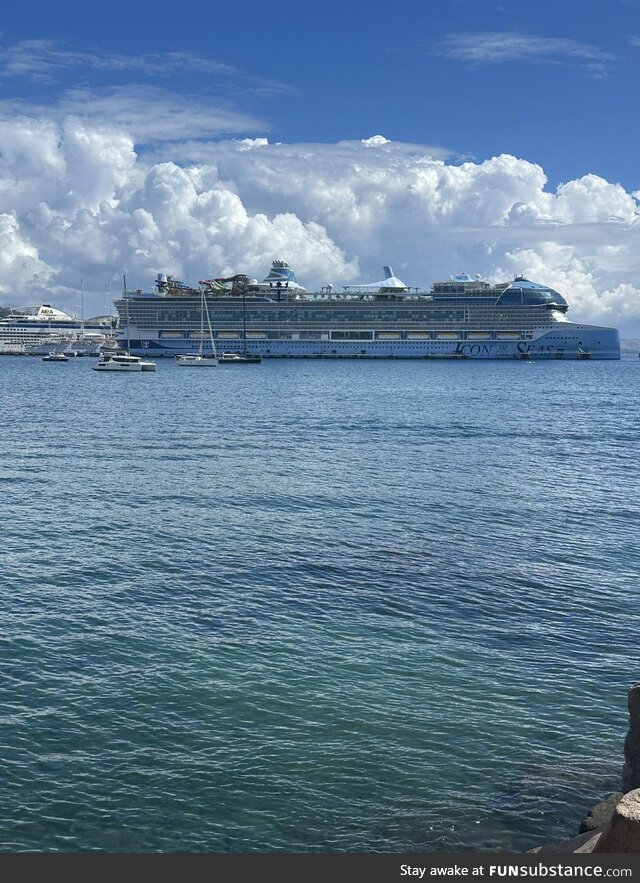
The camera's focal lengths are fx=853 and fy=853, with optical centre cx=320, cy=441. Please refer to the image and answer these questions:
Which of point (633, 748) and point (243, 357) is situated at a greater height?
point (243, 357)

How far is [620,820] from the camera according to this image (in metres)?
7.21

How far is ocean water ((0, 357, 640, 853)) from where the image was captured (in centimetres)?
1123

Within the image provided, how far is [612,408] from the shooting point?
76688 millimetres

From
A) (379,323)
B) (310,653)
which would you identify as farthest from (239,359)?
(310,653)

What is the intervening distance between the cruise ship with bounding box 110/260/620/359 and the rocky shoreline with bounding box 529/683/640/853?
158 metres

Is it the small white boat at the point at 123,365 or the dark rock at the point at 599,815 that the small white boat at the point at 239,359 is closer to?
the small white boat at the point at 123,365

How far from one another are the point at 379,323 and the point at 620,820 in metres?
163

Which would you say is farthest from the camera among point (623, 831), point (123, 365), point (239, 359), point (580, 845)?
point (239, 359)

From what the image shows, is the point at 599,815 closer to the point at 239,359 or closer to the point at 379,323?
the point at 239,359

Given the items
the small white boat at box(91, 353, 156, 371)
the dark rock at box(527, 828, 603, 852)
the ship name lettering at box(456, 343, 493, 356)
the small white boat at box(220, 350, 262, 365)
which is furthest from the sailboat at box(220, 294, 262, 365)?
the dark rock at box(527, 828, 603, 852)

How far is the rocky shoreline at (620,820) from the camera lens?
7.15m

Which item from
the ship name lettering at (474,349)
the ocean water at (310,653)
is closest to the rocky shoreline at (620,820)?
the ocean water at (310,653)

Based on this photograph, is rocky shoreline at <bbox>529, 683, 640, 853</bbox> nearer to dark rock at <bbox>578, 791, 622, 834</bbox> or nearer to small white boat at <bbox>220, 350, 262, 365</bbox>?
dark rock at <bbox>578, 791, 622, 834</bbox>

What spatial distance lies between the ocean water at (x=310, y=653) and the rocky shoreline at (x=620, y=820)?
3.33 feet
